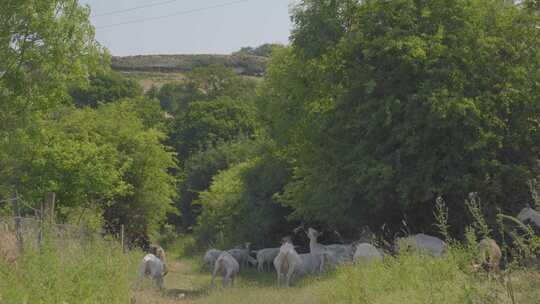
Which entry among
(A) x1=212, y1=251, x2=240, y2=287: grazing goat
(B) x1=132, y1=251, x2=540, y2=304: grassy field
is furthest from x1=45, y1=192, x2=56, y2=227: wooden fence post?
(A) x1=212, y1=251, x2=240, y2=287: grazing goat

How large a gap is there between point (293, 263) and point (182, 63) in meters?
105

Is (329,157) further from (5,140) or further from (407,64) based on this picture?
(5,140)

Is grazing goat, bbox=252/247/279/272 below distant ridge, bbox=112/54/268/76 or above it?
below

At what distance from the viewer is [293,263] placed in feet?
71.1

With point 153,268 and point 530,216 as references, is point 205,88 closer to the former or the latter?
point 153,268

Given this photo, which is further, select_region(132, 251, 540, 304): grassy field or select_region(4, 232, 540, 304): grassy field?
select_region(4, 232, 540, 304): grassy field

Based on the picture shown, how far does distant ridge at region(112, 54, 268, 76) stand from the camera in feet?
381

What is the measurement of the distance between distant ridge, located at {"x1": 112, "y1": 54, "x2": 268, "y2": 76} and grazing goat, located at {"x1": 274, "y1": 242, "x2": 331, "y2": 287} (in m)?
88.6

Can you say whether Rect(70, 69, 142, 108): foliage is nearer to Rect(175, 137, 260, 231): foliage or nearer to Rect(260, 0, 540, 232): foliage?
Rect(175, 137, 260, 231): foliage

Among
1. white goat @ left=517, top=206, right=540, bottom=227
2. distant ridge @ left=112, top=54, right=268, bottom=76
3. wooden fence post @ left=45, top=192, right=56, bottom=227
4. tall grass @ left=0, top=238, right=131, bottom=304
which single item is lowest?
white goat @ left=517, top=206, right=540, bottom=227

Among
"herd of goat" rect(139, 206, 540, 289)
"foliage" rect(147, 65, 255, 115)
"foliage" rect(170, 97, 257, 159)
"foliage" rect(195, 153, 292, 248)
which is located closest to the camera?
"herd of goat" rect(139, 206, 540, 289)

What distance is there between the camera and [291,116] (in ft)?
95.5

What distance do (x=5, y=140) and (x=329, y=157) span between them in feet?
37.9

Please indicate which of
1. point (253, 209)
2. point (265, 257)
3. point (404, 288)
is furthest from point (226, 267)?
point (253, 209)
